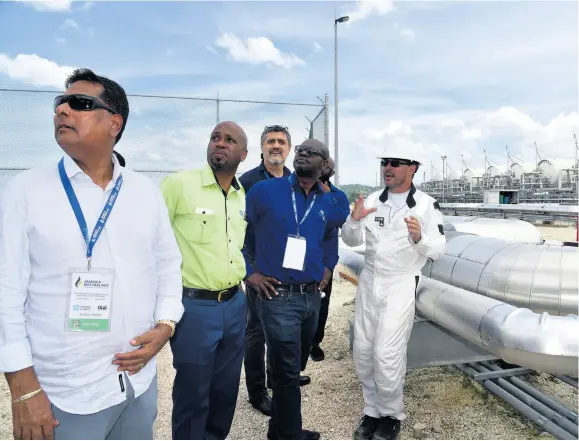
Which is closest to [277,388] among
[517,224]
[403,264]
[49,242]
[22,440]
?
[403,264]

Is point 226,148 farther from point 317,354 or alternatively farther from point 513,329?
point 317,354

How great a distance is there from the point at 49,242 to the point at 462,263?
3.08m

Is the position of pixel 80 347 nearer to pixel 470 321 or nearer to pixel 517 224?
pixel 470 321

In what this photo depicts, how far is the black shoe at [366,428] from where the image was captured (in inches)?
115

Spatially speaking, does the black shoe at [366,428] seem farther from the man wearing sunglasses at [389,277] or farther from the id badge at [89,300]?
the id badge at [89,300]

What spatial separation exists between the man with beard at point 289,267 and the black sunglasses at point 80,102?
4.74ft

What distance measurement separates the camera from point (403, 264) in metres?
2.89

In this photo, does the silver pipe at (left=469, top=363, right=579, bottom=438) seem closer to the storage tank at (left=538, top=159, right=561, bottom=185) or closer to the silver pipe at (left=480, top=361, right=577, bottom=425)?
the silver pipe at (left=480, top=361, right=577, bottom=425)

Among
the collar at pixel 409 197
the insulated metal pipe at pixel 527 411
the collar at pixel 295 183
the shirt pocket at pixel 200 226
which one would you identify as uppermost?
the collar at pixel 295 183

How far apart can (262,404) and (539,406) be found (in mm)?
1958

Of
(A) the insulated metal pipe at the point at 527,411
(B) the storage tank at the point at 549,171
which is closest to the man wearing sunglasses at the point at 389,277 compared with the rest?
(A) the insulated metal pipe at the point at 527,411

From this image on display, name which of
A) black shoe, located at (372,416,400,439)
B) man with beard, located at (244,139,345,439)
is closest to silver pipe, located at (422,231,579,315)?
black shoe, located at (372,416,400,439)

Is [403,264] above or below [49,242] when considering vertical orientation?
below

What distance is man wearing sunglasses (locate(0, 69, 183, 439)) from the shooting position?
1261 mm
